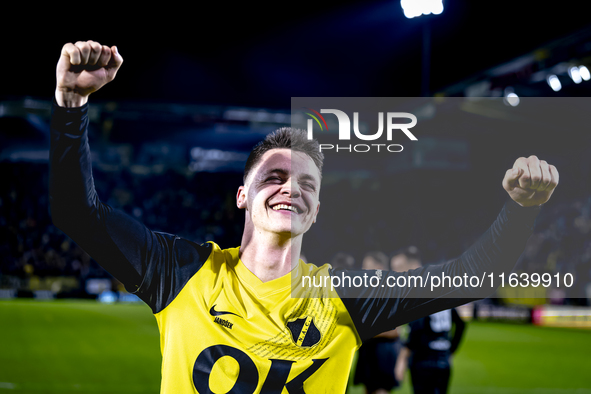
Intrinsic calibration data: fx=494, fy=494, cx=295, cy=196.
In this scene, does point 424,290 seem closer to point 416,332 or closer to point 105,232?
point 105,232

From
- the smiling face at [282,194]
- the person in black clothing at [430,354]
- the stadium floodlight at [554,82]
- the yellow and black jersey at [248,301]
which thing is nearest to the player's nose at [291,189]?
the smiling face at [282,194]

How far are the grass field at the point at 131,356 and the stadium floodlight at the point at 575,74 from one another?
19.9 ft

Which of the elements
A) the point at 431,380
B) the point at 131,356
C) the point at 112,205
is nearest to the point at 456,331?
the point at 431,380

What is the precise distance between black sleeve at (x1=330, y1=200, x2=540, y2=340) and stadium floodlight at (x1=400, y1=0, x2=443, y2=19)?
5.82 meters

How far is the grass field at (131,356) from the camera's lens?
302 inches

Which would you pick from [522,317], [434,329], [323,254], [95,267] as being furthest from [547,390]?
[95,267]

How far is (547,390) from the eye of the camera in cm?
813

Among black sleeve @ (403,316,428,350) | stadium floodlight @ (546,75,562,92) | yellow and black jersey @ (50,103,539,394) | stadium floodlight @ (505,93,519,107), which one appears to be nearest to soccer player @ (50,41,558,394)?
yellow and black jersey @ (50,103,539,394)

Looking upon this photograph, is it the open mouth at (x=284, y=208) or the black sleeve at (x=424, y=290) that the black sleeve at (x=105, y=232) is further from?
the black sleeve at (x=424, y=290)

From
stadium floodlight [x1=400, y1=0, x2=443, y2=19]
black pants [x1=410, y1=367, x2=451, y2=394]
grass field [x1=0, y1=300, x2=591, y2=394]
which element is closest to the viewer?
black pants [x1=410, y1=367, x2=451, y2=394]

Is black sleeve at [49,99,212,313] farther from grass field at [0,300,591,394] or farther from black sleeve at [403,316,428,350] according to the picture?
grass field at [0,300,591,394]

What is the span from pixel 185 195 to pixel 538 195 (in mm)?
23906

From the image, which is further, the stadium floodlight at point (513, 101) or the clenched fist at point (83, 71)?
the stadium floodlight at point (513, 101)

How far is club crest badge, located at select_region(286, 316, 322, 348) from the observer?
1912mm
